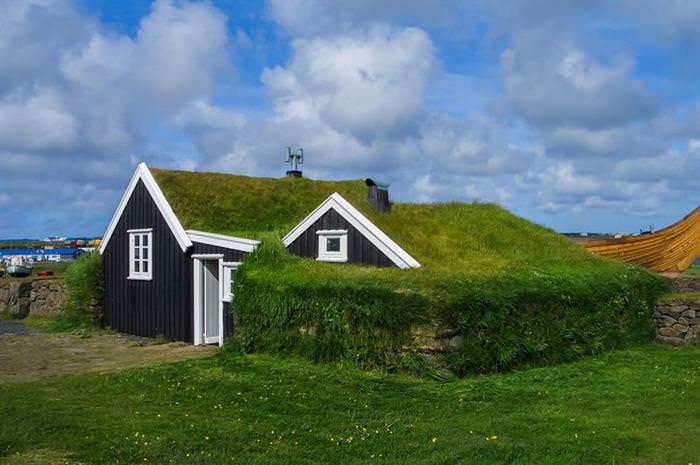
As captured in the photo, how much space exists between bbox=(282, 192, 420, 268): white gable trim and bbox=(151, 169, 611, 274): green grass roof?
280 millimetres

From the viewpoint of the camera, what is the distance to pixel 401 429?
9.46m

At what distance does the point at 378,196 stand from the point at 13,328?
47.6 ft

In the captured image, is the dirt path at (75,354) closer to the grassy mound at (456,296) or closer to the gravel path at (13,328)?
the gravel path at (13,328)

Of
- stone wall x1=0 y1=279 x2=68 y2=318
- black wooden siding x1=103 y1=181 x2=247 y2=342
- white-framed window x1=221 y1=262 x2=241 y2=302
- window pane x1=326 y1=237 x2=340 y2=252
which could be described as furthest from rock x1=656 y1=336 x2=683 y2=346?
stone wall x1=0 y1=279 x2=68 y2=318

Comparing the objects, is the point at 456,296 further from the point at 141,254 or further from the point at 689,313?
the point at 141,254

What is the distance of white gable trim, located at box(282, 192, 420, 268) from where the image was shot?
51.0 feet

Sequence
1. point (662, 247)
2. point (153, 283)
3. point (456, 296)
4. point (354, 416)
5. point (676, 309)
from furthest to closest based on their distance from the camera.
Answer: point (662, 247) → point (153, 283) → point (676, 309) → point (456, 296) → point (354, 416)

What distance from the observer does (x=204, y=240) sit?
1922cm

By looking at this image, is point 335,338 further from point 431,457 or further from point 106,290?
point 106,290

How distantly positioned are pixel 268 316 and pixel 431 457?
7.92m

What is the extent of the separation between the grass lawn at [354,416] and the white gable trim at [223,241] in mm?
3912

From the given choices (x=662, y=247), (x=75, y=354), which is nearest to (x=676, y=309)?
(x=662, y=247)

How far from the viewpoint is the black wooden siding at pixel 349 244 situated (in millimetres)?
16125

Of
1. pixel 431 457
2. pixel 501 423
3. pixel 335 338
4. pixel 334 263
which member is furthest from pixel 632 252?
pixel 431 457
